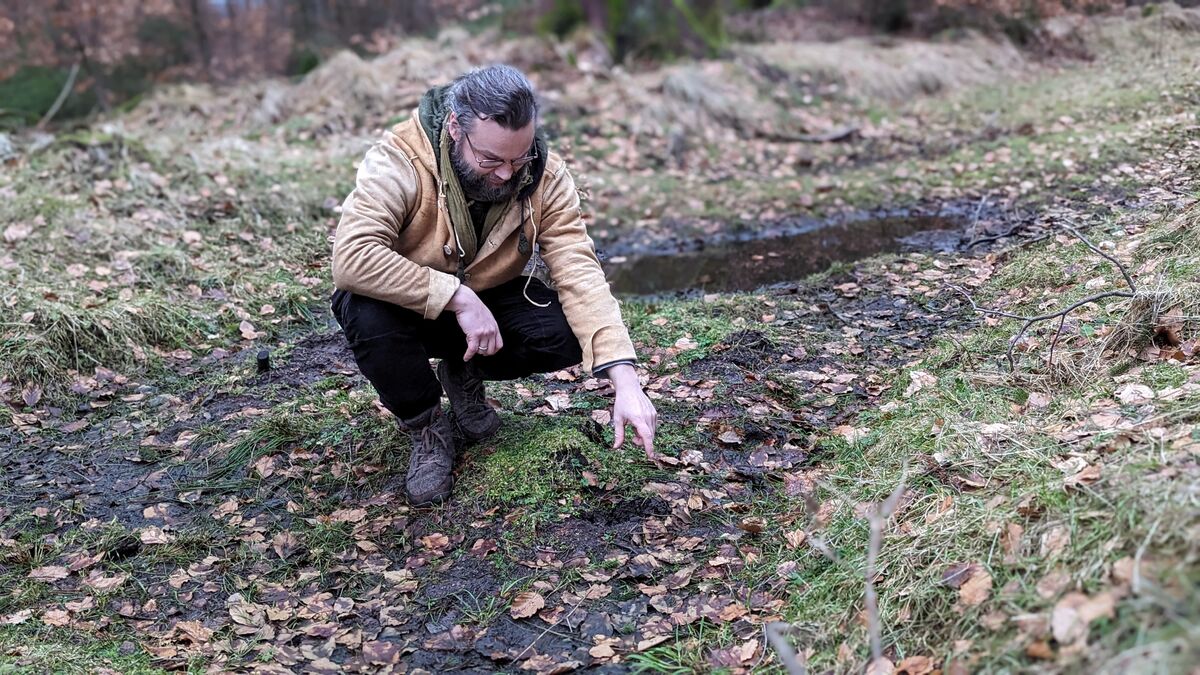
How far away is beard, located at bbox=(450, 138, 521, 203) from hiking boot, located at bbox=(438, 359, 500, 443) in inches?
27.3

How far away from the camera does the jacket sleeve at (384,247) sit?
278 cm

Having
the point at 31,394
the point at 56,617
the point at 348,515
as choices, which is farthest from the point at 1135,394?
the point at 31,394

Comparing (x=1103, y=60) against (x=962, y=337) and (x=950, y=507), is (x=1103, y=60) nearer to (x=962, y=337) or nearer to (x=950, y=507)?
(x=962, y=337)

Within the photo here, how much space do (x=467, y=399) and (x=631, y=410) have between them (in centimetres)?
91

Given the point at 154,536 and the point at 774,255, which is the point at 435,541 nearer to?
the point at 154,536

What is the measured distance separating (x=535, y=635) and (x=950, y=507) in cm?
125

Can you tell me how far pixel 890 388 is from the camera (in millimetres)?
3738

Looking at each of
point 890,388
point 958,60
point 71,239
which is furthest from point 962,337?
point 958,60

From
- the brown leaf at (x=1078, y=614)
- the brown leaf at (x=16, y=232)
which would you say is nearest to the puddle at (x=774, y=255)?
the brown leaf at (x=16, y=232)

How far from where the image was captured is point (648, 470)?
3.32 metres

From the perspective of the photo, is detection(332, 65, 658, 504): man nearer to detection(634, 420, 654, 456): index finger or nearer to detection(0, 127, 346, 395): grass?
detection(634, 420, 654, 456): index finger

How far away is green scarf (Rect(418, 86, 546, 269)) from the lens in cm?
290

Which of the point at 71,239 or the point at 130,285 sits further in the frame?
the point at 71,239

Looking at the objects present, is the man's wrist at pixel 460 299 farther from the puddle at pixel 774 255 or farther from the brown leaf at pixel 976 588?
the puddle at pixel 774 255
